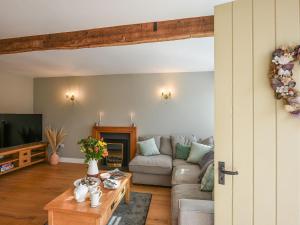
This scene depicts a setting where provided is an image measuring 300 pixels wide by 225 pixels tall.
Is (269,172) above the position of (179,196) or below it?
above

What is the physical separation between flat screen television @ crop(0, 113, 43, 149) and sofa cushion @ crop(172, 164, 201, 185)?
12.5 ft

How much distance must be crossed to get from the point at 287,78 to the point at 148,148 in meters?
3.09

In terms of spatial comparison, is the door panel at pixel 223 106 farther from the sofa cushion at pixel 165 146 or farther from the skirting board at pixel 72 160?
the skirting board at pixel 72 160

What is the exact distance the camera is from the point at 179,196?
2.15 m

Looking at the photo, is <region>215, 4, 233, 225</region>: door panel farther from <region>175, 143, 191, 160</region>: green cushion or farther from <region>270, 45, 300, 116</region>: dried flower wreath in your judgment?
<region>175, 143, 191, 160</region>: green cushion

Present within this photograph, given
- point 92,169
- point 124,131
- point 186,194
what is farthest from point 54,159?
point 186,194

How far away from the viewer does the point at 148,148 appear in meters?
3.99

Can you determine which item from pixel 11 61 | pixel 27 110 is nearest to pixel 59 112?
pixel 27 110

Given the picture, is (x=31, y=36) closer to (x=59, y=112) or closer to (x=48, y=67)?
(x=48, y=67)

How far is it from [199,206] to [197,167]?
5.43 feet

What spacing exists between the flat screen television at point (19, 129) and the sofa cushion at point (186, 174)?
3822mm

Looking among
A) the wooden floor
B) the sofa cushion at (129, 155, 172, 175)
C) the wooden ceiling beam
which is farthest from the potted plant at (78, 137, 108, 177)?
the wooden ceiling beam

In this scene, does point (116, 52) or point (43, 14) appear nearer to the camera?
point (43, 14)

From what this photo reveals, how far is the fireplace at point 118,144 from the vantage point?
184 inches
